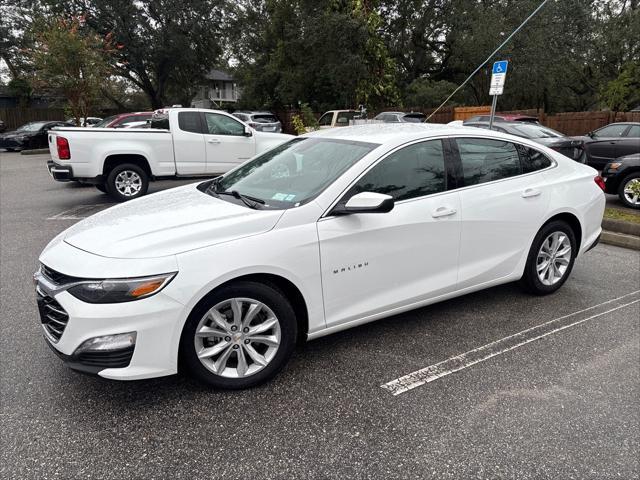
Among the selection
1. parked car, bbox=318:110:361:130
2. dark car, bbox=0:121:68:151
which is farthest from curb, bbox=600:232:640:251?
dark car, bbox=0:121:68:151

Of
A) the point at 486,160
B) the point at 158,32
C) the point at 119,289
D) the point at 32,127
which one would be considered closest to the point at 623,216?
the point at 486,160

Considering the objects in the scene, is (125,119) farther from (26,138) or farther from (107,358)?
(107,358)

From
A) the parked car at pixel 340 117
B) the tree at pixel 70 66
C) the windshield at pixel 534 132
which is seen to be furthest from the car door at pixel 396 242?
the tree at pixel 70 66

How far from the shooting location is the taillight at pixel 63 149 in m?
8.59

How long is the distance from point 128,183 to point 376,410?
7869 mm

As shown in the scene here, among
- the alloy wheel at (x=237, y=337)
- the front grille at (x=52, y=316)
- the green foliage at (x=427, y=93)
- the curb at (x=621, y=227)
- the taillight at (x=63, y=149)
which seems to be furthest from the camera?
the green foliage at (x=427, y=93)

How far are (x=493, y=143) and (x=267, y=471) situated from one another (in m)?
3.16

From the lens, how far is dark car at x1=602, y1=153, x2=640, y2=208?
28.2ft

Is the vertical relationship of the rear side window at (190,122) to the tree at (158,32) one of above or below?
below

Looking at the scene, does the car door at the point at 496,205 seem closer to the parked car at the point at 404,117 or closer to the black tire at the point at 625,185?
the black tire at the point at 625,185

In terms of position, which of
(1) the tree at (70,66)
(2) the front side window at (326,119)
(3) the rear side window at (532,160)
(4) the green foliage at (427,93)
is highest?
(1) the tree at (70,66)

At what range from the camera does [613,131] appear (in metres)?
13.5

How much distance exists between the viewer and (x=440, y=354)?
139 inches

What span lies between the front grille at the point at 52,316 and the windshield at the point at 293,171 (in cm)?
133
